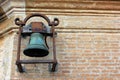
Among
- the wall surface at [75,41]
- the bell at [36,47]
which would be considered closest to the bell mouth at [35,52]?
the bell at [36,47]

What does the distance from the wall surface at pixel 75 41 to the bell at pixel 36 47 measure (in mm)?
233

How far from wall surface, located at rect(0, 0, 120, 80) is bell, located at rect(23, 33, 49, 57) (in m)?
0.23

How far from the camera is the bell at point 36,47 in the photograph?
13.4 feet

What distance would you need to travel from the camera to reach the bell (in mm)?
4074

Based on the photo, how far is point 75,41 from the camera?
4.67 metres

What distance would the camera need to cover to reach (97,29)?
4785mm

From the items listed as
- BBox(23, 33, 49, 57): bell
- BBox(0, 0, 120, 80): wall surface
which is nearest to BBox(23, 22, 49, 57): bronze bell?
BBox(23, 33, 49, 57): bell

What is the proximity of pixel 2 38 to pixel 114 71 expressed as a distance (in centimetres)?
184

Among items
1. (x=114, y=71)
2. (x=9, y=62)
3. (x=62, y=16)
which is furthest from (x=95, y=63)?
(x=9, y=62)

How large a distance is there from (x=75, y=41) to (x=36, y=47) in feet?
2.73

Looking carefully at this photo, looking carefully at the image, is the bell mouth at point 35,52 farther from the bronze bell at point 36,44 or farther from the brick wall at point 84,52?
the brick wall at point 84,52

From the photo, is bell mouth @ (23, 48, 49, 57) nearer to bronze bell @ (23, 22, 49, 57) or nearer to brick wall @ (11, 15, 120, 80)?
bronze bell @ (23, 22, 49, 57)

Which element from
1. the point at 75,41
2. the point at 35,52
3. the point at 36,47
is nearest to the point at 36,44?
the point at 36,47

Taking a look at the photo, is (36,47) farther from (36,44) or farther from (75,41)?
(75,41)
